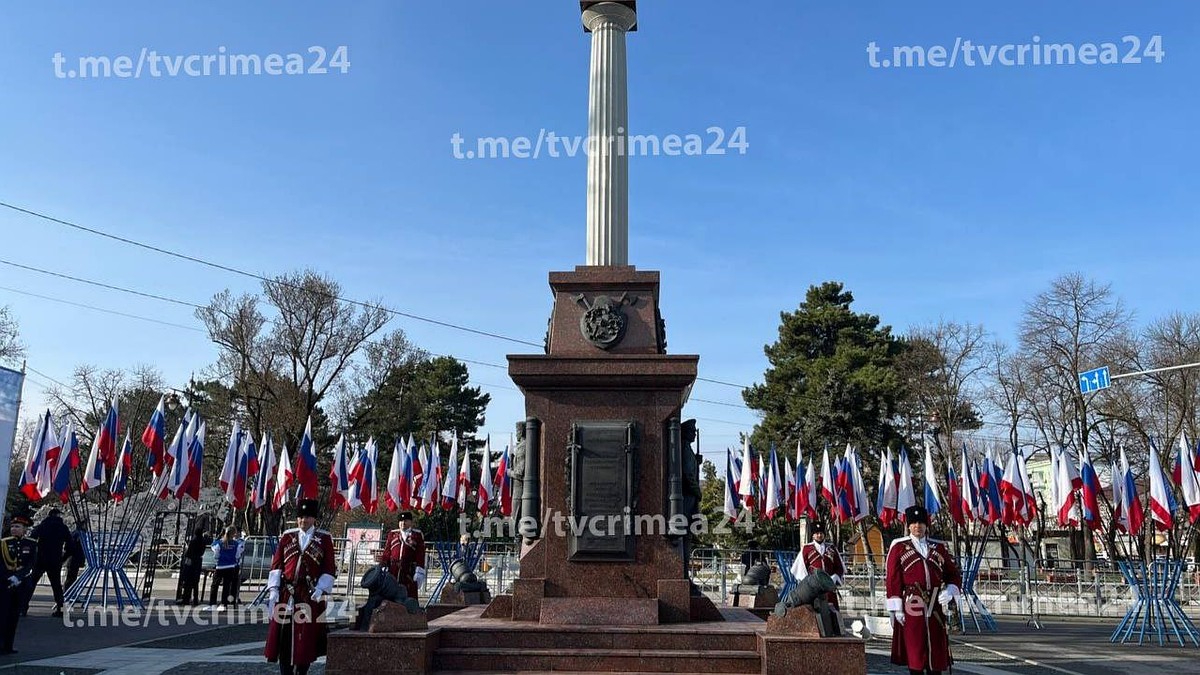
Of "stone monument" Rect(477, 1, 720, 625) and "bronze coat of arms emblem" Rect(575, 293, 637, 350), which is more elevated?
"bronze coat of arms emblem" Rect(575, 293, 637, 350)

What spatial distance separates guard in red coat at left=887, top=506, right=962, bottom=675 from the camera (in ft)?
30.6

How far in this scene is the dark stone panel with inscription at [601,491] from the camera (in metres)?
11.1

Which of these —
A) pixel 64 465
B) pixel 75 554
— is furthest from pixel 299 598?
pixel 64 465

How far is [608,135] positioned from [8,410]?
31.4 ft

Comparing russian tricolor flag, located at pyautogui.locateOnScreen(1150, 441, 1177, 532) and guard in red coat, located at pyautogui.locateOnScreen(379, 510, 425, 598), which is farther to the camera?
russian tricolor flag, located at pyautogui.locateOnScreen(1150, 441, 1177, 532)

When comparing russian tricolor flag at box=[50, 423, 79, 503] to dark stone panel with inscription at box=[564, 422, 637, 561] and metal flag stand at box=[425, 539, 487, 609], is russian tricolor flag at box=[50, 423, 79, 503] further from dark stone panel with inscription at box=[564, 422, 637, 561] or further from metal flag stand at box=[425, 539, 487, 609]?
dark stone panel with inscription at box=[564, 422, 637, 561]

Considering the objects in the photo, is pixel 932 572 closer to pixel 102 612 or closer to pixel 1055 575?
pixel 102 612

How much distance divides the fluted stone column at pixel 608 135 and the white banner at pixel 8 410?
8010mm

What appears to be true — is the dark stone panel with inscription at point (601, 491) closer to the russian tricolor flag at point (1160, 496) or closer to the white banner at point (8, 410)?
the white banner at point (8, 410)

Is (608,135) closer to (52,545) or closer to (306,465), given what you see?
(306,465)

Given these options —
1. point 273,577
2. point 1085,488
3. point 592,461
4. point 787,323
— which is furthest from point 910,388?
point 273,577

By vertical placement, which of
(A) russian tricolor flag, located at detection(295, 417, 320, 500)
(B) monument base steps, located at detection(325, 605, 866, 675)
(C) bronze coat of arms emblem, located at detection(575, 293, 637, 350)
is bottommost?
(B) monument base steps, located at detection(325, 605, 866, 675)

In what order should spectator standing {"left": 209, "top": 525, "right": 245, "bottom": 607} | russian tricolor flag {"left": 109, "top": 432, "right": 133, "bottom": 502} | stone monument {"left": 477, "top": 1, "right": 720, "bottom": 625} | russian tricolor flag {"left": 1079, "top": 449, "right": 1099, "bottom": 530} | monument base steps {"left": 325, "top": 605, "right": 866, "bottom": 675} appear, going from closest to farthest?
monument base steps {"left": 325, "top": 605, "right": 866, "bottom": 675} → stone monument {"left": 477, "top": 1, "right": 720, "bottom": 625} → russian tricolor flag {"left": 1079, "top": 449, "right": 1099, "bottom": 530} → spectator standing {"left": 209, "top": 525, "right": 245, "bottom": 607} → russian tricolor flag {"left": 109, "top": 432, "right": 133, "bottom": 502}

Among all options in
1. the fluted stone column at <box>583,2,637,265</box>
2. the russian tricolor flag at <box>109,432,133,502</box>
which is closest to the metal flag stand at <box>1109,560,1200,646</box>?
the fluted stone column at <box>583,2,637,265</box>
